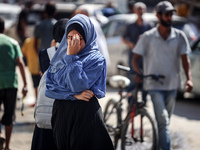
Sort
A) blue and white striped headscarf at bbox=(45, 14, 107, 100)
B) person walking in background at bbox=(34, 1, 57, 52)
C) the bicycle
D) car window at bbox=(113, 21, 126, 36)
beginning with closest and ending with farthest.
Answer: blue and white striped headscarf at bbox=(45, 14, 107, 100) < the bicycle < person walking in background at bbox=(34, 1, 57, 52) < car window at bbox=(113, 21, 126, 36)

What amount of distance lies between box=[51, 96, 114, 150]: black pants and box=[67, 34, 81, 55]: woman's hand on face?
1.37 feet

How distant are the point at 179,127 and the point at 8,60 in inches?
126

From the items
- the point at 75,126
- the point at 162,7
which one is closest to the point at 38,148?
the point at 75,126

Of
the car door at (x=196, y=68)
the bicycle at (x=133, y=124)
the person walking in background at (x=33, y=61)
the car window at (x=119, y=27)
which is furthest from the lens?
the car window at (x=119, y=27)

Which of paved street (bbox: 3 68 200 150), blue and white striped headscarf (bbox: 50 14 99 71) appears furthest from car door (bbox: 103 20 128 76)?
blue and white striped headscarf (bbox: 50 14 99 71)

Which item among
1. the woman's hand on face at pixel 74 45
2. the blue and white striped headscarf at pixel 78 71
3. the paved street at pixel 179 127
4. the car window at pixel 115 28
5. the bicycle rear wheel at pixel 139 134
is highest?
the woman's hand on face at pixel 74 45

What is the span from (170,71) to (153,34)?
1.62ft

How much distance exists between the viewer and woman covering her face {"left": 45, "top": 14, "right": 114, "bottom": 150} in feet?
12.3

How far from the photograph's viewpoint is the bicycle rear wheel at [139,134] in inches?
219

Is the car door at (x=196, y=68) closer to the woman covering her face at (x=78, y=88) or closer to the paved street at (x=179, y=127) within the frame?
the paved street at (x=179, y=127)

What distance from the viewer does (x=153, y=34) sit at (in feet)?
18.7

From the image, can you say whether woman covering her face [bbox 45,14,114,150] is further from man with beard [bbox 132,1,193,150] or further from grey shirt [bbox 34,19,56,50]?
grey shirt [bbox 34,19,56,50]

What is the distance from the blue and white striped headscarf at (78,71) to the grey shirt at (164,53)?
1.89 m

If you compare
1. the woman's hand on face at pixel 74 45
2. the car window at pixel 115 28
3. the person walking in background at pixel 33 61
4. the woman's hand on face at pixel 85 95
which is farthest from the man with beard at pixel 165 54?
the car window at pixel 115 28
